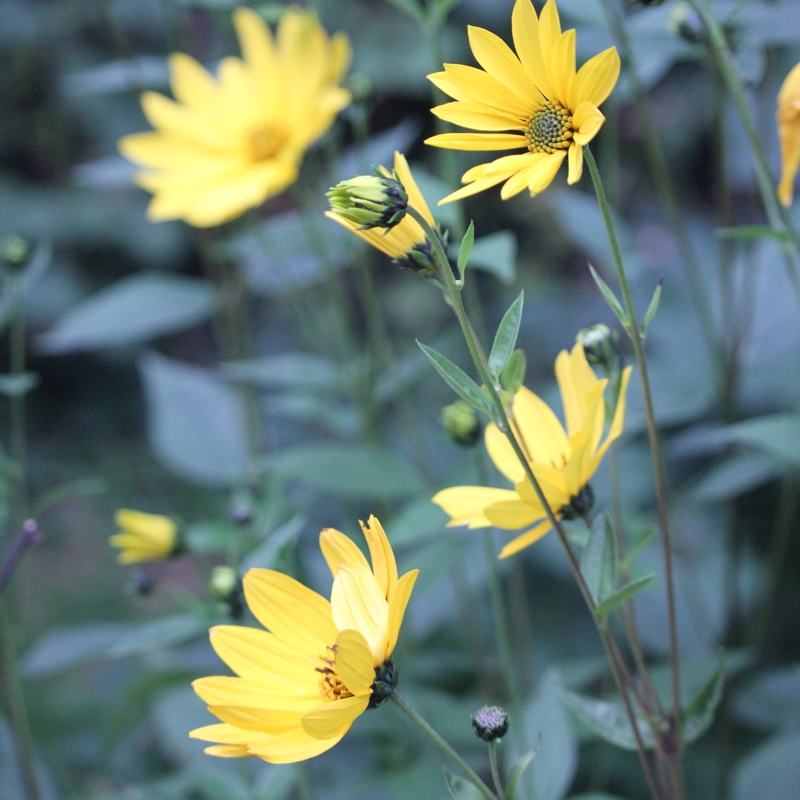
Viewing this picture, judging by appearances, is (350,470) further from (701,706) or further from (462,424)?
(701,706)

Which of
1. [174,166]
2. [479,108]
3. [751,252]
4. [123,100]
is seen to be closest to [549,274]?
[751,252]

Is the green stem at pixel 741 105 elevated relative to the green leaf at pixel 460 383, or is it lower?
elevated

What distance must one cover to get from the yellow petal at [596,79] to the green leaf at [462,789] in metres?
0.31

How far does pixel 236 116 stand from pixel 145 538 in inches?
24.7

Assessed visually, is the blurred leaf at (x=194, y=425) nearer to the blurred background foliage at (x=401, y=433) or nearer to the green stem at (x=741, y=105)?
the blurred background foliage at (x=401, y=433)

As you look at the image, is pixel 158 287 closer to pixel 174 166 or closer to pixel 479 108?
pixel 174 166

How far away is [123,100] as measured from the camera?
2023 millimetres

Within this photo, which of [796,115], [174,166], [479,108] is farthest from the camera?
[174,166]

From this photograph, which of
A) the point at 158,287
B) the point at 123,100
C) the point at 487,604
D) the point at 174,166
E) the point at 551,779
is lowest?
the point at 487,604

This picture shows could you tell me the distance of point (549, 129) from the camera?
1.35 ft

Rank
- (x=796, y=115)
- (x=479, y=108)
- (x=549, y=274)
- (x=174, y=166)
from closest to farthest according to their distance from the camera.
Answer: (x=479, y=108), (x=796, y=115), (x=174, y=166), (x=549, y=274)

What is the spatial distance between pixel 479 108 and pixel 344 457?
1.57 ft

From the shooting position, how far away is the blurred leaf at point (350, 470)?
0.81 metres

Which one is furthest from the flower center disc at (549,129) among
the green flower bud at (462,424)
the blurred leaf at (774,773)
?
the blurred leaf at (774,773)
